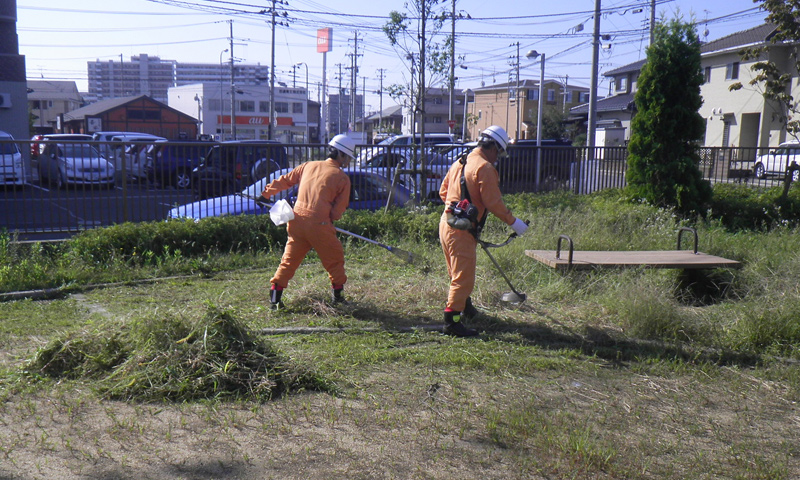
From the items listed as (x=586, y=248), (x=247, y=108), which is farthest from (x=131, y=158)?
(x=247, y=108)

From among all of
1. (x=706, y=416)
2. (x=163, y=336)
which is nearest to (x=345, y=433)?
(x=163, y=336)

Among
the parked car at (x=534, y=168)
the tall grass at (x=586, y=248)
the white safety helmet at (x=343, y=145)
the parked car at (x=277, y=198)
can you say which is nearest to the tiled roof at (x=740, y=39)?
the parked car at (x=534, y=168)

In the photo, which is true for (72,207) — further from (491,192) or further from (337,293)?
(491,192)

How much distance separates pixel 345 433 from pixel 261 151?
23.8 ft

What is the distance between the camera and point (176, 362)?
4.40 meters

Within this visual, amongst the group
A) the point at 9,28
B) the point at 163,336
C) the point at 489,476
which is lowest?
the point at 489,476

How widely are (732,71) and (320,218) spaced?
36403 millimetres

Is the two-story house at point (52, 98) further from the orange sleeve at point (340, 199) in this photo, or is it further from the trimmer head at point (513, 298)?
the trimmer head at point (513, 298)

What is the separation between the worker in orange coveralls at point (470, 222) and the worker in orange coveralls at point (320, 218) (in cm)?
110

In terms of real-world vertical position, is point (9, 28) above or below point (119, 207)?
above

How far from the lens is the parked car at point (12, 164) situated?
930cm

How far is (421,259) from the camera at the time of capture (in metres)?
8.38

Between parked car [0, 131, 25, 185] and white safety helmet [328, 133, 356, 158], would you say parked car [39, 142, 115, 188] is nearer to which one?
parked car [0, 131, 25, 185]

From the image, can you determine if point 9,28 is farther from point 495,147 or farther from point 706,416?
point 706,416
